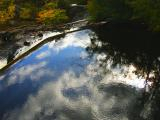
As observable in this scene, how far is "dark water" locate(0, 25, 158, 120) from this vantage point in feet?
95.4

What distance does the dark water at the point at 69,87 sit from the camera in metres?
29.1

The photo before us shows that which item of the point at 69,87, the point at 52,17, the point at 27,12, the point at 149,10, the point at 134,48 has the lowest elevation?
the point at 27,12

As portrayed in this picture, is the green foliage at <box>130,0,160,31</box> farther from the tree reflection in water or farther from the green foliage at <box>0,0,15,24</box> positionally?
the green foliage at <box>0,0,15,24</box>

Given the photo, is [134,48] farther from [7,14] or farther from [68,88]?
[7,14]

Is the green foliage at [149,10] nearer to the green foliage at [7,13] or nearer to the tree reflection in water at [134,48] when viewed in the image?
the tree reflection in water at [134,48]

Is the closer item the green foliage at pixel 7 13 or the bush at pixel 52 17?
the bush at pixel 52 17

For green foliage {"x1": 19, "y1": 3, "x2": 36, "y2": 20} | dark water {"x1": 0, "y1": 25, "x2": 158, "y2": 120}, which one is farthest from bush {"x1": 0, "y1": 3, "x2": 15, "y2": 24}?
dark water {"x1": 0, "y1": 25, "x2": 158, "y2": 120}

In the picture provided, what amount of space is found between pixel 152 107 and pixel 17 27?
36.0 m

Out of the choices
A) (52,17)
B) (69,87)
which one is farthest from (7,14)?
(69,87)

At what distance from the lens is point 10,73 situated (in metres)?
37.6

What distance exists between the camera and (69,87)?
111 ft

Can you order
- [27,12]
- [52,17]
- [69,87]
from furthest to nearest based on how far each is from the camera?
[27,12], [52,17], [69,87]

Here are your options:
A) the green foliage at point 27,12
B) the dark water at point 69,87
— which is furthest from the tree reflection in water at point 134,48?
the green foliage at point 27,12

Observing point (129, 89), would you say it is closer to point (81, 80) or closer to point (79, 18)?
point (81, 80)
